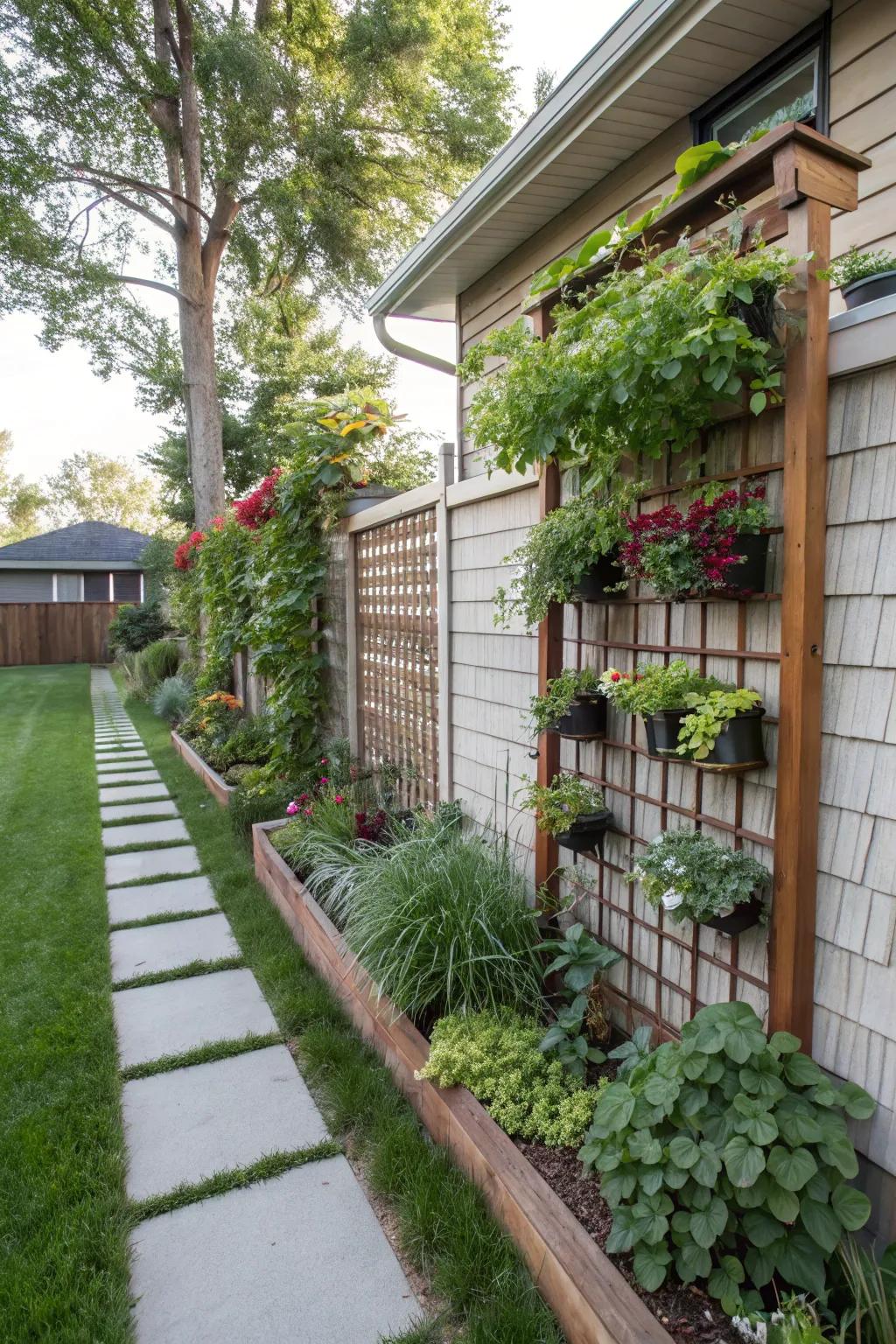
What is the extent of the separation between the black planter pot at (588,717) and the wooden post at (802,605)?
0.66 meters

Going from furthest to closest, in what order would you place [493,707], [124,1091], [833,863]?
[493,707] → [124,1091] → [833,863]

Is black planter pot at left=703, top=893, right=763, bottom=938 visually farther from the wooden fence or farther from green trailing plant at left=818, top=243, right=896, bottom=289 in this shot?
the wooden fence

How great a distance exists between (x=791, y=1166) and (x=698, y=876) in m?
0.54

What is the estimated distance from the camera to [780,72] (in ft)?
8.52

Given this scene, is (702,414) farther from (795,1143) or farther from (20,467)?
(20,467)

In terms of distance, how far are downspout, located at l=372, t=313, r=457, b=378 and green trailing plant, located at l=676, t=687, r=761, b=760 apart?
397cm

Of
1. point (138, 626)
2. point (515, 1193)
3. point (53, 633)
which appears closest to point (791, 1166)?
point (515, 1193)

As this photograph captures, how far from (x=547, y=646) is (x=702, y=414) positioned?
34.2 inches

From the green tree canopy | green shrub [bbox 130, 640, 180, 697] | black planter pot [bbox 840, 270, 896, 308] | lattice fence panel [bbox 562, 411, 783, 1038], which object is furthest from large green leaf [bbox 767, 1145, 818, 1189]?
green shrub [bbox 130, 640, 180, 697]

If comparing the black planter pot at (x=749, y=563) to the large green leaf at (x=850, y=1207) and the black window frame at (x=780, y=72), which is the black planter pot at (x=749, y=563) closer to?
the large green leaf at (x=850, y=1207)

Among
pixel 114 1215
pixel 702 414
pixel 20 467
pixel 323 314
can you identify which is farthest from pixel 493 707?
pixel 20 467

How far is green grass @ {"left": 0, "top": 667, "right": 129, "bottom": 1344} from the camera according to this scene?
155cm

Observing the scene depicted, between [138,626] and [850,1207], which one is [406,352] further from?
[138,626]

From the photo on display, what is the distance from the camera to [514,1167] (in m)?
1.64
